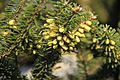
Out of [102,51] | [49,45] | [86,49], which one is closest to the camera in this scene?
[49,45]

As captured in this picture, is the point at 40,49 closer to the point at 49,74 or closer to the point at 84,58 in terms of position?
the point at 49,74

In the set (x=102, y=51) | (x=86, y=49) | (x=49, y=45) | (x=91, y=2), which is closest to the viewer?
(x=49, y=45)

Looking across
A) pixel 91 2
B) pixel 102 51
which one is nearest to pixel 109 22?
pixel 91 2

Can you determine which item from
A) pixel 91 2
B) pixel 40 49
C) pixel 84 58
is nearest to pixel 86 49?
pixel 84 58

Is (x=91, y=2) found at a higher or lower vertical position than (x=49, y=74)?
higher

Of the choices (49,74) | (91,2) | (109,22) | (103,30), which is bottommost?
(49,74)

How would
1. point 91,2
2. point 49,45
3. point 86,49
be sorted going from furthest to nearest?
point 91,2
point 86,49
point 49,45

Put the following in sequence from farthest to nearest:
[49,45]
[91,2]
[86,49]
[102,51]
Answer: [91,2] → [86,49] → [102,51] → [49,45]

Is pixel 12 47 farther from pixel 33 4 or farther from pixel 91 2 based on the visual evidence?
pixel 91 2

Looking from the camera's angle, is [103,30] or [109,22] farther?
[109,22]
